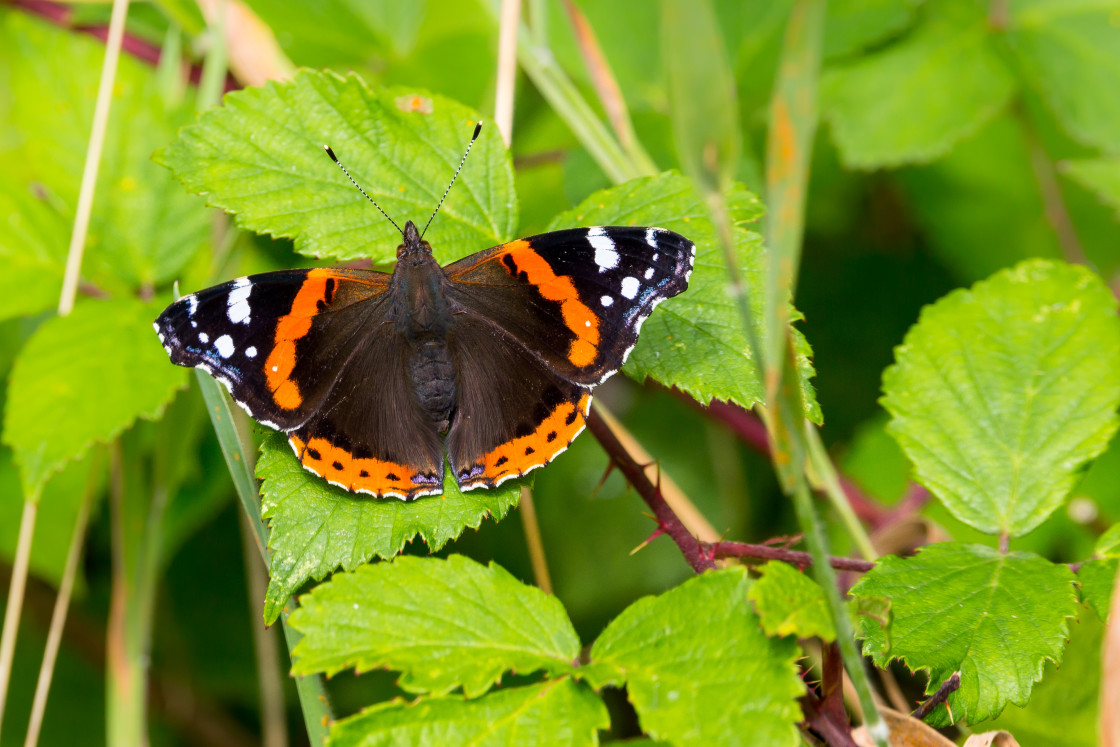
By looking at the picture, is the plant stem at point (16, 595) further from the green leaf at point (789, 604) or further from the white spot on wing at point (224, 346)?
the green leaf at point (789, 604)

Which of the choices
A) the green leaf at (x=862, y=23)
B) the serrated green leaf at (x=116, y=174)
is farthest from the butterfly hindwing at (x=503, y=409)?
the green leaf at (x=862, y=23)

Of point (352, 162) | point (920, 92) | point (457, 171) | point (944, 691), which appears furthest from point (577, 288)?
point (920, 92)

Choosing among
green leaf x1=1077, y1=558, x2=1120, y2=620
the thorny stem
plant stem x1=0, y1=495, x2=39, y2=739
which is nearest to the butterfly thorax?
plant stem x1=0, y1=495, x2=39, y2=739

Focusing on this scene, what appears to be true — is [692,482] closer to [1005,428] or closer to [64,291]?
[1005,428]

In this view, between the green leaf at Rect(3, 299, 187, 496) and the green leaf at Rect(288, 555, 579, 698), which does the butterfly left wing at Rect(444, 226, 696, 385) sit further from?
the green leaf at Rect(3, 299, 187, 496)

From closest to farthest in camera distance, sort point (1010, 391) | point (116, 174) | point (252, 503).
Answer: point (252, 503) → point (1010, 391) → point (116, 174)

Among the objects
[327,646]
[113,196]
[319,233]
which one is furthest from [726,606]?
[113,196]

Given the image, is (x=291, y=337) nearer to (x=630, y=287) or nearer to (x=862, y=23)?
(x=630, y=287)
